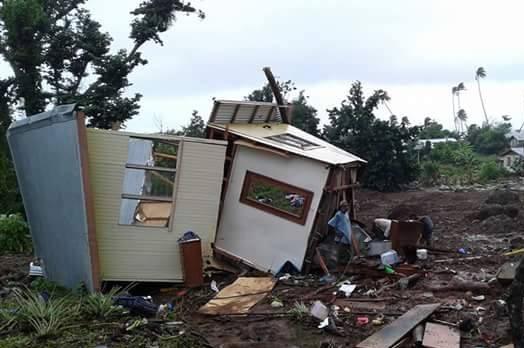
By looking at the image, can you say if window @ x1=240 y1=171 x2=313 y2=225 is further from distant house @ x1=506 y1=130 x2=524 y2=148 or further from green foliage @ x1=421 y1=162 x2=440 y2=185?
distant house @ x1=506 y1=130 x2=524 y2=148

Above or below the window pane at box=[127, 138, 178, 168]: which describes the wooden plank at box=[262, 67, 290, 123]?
above

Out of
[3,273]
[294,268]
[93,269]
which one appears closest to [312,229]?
[294,268]

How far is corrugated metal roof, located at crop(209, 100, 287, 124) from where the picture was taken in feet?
34.3

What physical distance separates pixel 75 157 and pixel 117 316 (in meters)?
2.64

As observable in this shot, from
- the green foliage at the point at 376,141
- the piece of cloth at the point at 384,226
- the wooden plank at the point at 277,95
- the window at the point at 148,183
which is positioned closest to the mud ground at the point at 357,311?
the piece of cloth at the point at 384,226

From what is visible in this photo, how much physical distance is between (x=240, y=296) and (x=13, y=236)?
25.3 ft

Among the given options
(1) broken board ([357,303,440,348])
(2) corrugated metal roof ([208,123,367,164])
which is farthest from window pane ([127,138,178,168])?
(1) broken board ([357,303,440,348])

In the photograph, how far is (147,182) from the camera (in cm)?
930

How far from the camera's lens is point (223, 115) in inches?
416

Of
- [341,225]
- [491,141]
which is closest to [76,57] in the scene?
[341,225]

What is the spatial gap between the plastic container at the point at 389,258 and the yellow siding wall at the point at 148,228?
2821 mm

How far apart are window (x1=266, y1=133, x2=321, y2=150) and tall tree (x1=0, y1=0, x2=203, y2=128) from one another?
11.3m

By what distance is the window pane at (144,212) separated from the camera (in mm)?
9227

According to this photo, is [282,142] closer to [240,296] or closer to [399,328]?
[240,296]
